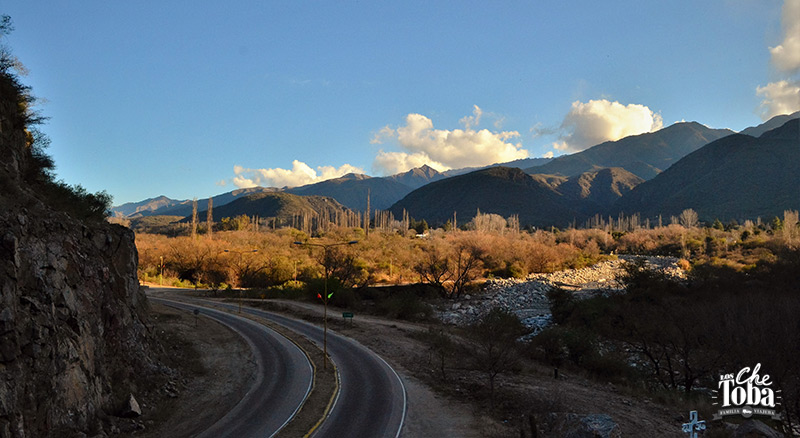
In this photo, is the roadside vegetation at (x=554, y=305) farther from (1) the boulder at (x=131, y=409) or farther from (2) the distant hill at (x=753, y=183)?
(2) the distant hill at (x=753, y=183)

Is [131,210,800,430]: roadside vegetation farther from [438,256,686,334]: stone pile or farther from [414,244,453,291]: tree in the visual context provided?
[438,256,686,334]: stone pile

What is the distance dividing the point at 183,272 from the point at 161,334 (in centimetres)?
4783

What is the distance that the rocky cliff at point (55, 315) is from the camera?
41.0ft

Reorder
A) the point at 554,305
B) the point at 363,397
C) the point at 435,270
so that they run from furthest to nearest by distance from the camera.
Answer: the point at 435,270 → the point at 554,305 → the point at 363,397

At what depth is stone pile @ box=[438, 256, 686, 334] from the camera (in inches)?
1980

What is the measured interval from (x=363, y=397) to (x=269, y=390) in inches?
203

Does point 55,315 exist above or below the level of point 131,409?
above

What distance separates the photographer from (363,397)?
20.3 meters

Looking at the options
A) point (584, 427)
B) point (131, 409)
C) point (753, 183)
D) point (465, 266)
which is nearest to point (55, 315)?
point (131, 409)

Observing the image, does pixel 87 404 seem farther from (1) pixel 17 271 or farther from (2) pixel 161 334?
(2) pixel 161 334

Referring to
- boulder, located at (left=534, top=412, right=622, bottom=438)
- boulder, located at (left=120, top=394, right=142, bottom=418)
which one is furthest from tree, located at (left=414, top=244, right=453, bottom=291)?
boulder, located at (left=120, top=394, right=142, bottom=418)

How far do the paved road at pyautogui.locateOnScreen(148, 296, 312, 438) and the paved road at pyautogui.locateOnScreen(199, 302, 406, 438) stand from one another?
2.06 metres

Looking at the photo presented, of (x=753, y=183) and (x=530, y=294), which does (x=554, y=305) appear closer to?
(x=530, y=294)

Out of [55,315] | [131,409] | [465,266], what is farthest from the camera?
[465,266]
